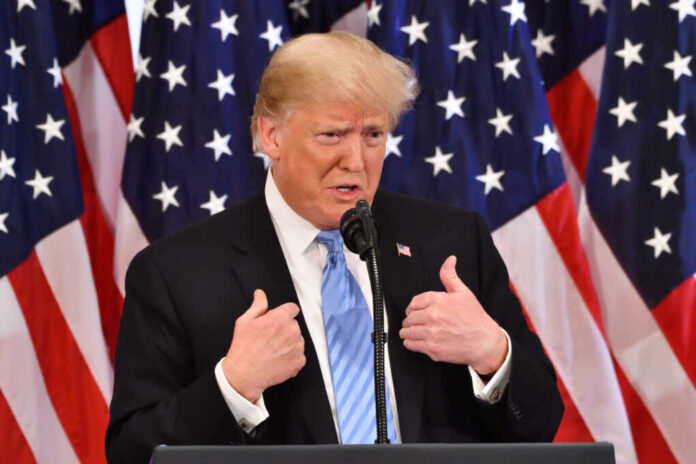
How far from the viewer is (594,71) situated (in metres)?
3.54

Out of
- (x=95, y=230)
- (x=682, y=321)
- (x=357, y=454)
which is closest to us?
(x=357, y=454)

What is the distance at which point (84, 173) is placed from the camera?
353 cm

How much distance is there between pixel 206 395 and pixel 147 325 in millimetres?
274

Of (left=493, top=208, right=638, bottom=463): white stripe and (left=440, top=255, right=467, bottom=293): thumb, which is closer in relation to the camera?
(left=440, top=255, right=467, bottom=293): thumb

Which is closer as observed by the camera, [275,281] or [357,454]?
[357,454]

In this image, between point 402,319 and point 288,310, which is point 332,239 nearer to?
point 402,319

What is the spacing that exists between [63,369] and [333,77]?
5.55 ft

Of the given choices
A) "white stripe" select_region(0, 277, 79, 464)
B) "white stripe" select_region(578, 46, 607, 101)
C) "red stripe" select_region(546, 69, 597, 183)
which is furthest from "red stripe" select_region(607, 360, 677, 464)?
"white stripe" select_region(0, 277, 79, 464)

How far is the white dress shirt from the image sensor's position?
76.6 inches

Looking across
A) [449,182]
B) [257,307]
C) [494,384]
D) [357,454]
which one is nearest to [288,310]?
[257,307]

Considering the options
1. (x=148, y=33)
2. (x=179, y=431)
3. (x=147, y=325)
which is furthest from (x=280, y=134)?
(x=148, y=33)

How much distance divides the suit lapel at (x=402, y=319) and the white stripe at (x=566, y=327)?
108 centimetres

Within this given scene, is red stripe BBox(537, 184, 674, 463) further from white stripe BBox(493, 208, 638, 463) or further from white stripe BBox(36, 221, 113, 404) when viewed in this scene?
white stripe BBox(36, 221, 113, 404)

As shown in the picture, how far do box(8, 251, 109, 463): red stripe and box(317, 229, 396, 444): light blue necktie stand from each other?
1451 mm
